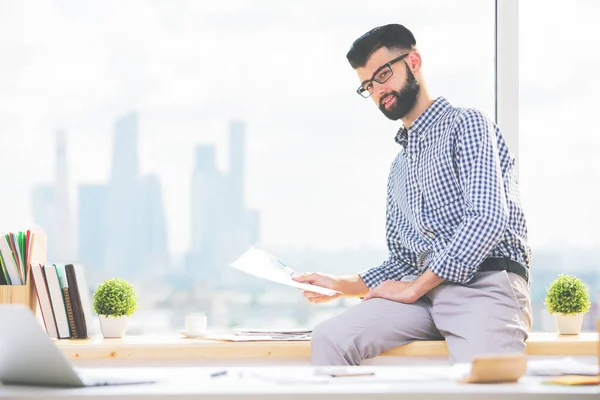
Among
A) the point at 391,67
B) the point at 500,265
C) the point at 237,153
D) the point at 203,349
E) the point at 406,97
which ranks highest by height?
the point at 391,67

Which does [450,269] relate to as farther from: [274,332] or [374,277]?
[274,332]

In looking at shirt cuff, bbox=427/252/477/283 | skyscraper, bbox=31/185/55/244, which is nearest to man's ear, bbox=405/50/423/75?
shirt cuff, bbox=427/252/477/283

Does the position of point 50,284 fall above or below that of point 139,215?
below

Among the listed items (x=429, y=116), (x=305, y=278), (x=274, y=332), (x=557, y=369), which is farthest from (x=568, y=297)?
(x=557, y=369)

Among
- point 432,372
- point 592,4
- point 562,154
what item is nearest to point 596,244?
point 562,154

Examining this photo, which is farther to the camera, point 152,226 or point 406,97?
point 152,226

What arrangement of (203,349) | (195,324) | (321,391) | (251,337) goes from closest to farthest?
(321,391)
(203,349)
(251,337)
(195,324)

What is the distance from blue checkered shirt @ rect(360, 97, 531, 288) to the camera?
2.40m

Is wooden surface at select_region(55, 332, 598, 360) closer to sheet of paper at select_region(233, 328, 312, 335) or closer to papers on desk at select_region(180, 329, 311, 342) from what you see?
papers on desk at select_region(180, 329, 311, 342)

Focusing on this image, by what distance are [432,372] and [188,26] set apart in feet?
7.34

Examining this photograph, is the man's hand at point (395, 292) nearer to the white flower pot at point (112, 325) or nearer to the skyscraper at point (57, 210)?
the white flower pot at point (112, 325)

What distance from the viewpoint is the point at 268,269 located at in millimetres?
2680

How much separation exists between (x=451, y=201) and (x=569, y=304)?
672 millimetres

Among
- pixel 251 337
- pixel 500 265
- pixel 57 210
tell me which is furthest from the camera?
pixel 57 210
